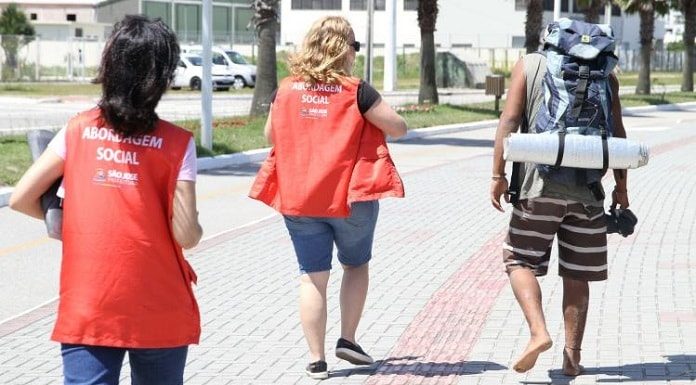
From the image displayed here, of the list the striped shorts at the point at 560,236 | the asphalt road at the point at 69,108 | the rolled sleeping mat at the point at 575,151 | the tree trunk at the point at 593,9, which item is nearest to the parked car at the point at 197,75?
the asphalt road at the point at 69,108

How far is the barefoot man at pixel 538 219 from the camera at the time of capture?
21.0 feet

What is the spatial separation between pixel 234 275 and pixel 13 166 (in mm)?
7479

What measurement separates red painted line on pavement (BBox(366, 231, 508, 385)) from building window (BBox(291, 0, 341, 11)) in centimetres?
8153

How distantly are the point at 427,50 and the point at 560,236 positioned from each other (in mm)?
30272

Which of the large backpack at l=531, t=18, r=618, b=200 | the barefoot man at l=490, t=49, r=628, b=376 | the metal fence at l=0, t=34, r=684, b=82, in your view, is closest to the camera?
the large backpack at l=531, t=18, r=618, b=200

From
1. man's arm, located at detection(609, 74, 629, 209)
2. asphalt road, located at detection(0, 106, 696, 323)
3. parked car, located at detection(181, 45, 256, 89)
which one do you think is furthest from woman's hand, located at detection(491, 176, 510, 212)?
parked car, located at detection(181, 45, 256, 89)

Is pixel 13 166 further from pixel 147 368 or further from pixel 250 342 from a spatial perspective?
pixel 147 368

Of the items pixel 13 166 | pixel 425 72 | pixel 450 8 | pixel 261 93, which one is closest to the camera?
pixel 13 166

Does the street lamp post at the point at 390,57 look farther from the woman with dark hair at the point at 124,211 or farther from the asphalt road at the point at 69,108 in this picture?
the woman with dark hair at the point at 124,211

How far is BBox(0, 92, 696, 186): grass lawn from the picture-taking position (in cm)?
1730

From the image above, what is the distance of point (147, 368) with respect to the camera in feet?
13.7

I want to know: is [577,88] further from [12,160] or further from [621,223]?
[12,160]

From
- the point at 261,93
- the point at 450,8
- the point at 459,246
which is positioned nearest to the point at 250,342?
the point at 459,246

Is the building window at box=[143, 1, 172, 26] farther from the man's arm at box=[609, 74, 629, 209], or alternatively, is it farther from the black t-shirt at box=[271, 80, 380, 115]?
the man's arm at box=[609, 74, 629, 209]
